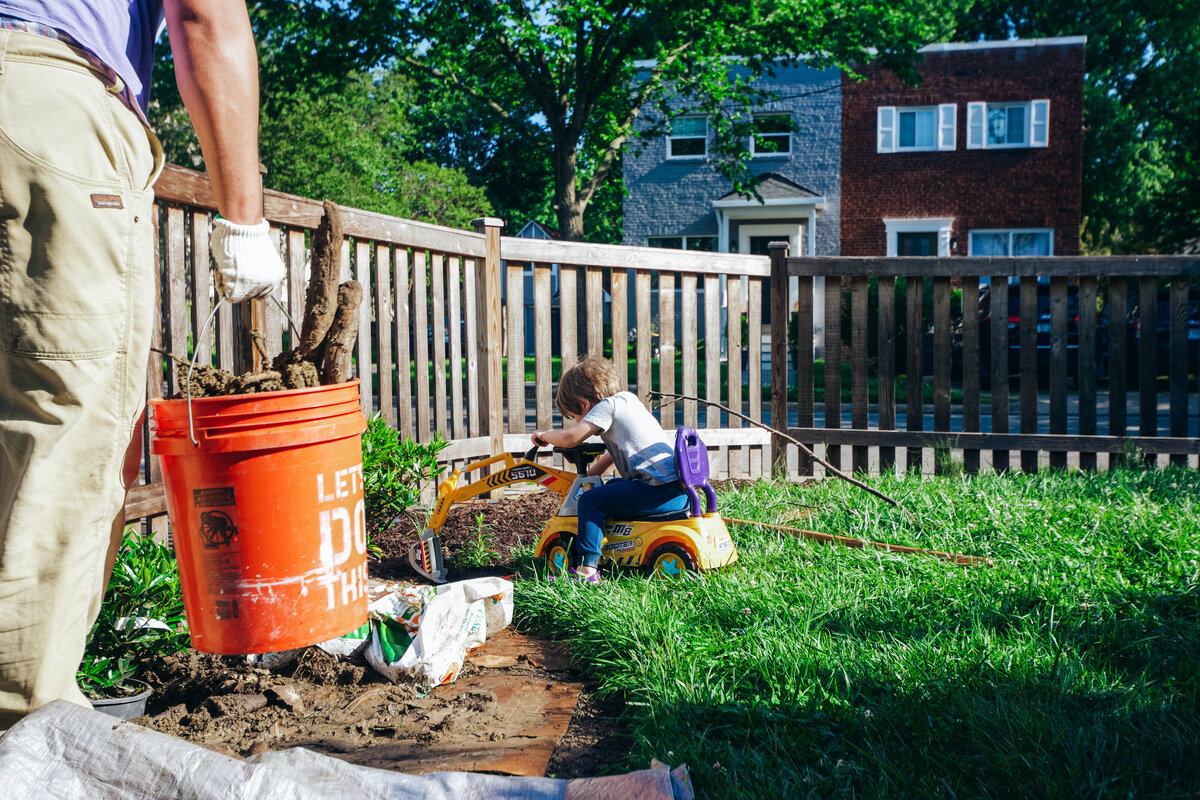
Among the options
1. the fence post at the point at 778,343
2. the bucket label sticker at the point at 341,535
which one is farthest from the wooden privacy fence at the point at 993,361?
the bucket label sticker at the point at 341,535

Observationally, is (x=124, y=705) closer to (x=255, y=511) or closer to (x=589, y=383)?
(x=255, y=511)

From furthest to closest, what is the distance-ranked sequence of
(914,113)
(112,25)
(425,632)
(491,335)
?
(914,113) < (491,335) < (425,632) < (112,25)

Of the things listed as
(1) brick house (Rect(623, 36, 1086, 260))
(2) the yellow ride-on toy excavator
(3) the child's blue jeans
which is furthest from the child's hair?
(1) brick house (Rect(623, 36, 1086, 260))

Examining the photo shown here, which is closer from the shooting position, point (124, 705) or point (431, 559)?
point (124, 705)

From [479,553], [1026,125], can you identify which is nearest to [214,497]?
[479,553]

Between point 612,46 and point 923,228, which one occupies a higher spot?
point 612,46

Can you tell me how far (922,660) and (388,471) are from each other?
2.23 m

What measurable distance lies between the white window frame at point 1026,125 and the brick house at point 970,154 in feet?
0.08

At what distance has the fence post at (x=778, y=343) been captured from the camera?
613 cm

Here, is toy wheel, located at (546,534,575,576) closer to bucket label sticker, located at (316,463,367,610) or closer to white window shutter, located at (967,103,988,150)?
bucket label sticker, located at (316,463,367,610)

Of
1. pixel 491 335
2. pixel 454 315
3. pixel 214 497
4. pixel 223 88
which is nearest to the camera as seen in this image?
pixel 223 88

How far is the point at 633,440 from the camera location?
369 cm

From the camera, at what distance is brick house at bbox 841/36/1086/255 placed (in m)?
22.2

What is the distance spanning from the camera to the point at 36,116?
1.72 metres
